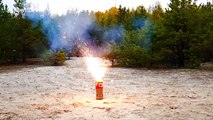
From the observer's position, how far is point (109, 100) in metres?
14.7

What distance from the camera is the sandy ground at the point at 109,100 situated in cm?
1191

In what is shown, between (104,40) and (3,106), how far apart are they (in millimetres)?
52493

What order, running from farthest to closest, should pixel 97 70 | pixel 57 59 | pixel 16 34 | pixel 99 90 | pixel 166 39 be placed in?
pixel 16 34, pixel 57 59, pixel 166 39, pixel 97 70, pixel 99 90

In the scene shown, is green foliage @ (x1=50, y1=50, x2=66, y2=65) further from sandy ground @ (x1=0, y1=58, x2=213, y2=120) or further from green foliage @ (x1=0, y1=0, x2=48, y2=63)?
sandy ground @ (x1=0, y1=58, x2=213, y2=120)

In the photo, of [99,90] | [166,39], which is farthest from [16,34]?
[99,90]

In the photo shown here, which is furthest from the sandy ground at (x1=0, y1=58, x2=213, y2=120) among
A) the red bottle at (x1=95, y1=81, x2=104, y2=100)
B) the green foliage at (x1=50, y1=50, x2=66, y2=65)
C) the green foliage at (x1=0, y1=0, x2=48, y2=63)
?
the green foliage at (x1=0, y1=0, x2=48, y2=63)

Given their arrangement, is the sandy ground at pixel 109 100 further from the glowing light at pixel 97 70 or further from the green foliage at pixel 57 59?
the green foliage at pixel 57 59

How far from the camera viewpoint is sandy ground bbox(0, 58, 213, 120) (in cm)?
1191

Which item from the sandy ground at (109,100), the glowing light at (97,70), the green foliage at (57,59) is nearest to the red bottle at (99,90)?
the sandy ground at (109,100)

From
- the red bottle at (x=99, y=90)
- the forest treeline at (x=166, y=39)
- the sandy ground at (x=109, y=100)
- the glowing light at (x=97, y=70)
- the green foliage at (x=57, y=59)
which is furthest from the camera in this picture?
the green foliage at (x=57, y=59)

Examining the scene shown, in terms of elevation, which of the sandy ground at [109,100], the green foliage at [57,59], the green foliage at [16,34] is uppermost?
the green foliage at [16,34]

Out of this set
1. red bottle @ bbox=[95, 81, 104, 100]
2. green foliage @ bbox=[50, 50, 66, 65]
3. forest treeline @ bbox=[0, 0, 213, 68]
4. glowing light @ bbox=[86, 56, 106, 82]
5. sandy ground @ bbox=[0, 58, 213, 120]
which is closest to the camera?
sandy ground @ bbox=[0, 58, 213, 120]

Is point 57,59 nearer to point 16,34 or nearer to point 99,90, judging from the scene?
point 16,34

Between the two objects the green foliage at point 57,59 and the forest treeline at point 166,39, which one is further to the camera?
the green foliage at point 57,59
